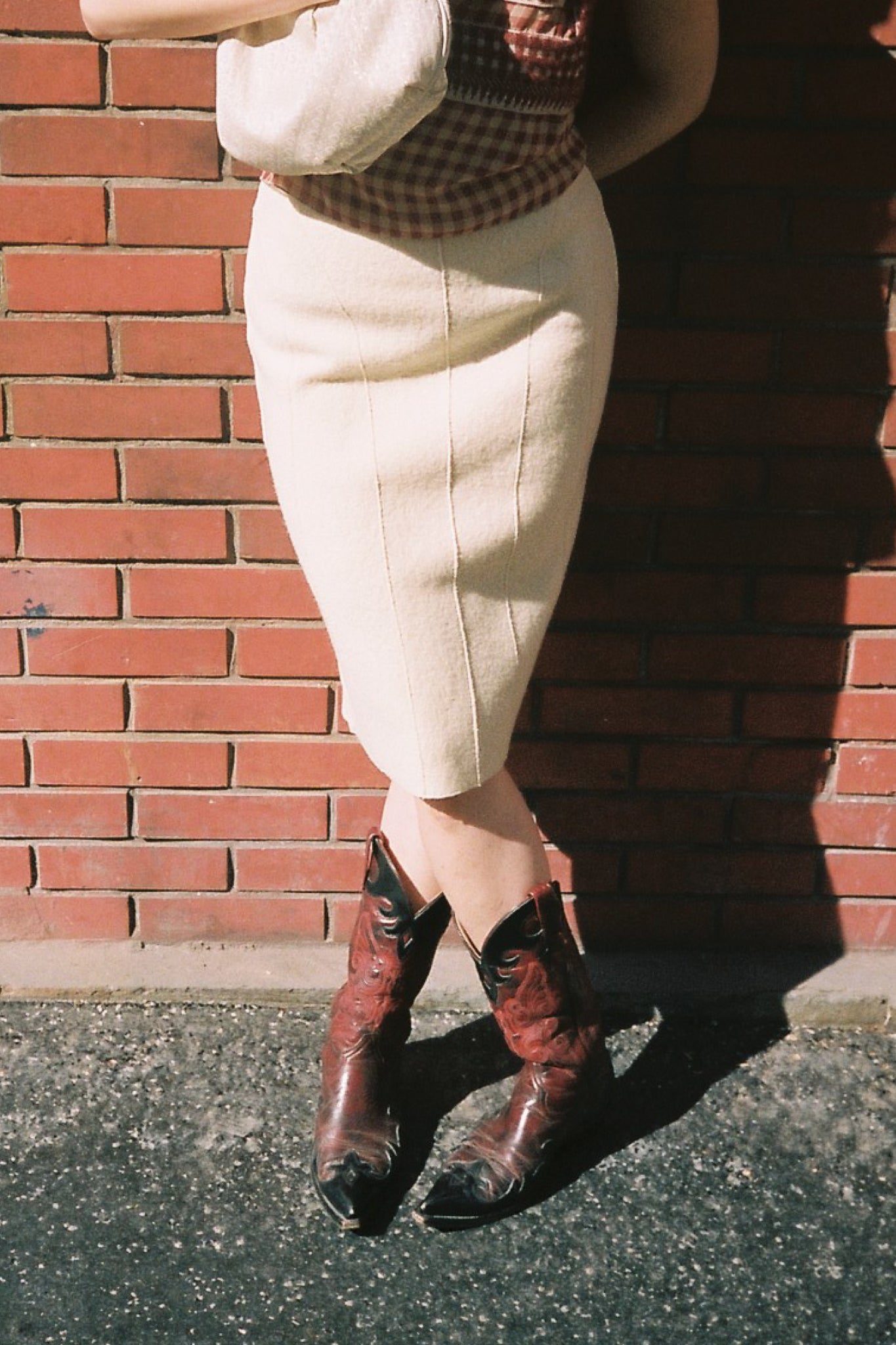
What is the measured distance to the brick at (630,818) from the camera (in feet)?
6.95

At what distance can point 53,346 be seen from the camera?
187 cm

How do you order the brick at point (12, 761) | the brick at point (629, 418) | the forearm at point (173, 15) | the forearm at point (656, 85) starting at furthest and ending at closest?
the brick at point (12, 761)
the brick at point (629, 418)
the forearm at point (656, 85)
the forearm at point (173, 15)

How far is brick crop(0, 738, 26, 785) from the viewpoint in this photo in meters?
2.09

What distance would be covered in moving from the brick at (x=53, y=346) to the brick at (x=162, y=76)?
0.32 m

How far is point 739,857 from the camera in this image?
2150mm

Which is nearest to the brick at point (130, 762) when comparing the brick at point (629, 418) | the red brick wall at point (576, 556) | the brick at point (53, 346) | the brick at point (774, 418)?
the red brick wall at point (576, 556)

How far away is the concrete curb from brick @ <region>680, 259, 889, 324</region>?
1.09 metres

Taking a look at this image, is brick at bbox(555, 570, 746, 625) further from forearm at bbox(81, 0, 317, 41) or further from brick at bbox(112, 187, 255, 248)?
forearm at bbox(81, 0, 317, 41)

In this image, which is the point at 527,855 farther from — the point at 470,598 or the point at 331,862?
the point at 331,862

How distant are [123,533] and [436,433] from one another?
2.44ft

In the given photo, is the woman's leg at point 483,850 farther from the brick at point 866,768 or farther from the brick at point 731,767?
the brick at point 866,768

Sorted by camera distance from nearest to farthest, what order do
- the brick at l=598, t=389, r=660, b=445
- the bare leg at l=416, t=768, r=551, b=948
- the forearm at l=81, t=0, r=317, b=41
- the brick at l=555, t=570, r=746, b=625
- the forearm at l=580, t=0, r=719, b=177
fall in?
the forearm at l=81, t=0, r=317, b=41 → the forearm at l=580, t=0, r=719, b=177 → the bare leg at l=416, t=768, r=551, b=948 → the brick at l=598, t=389, r=660, b=445 → the brick at l=555, t=570, r=746, b=625

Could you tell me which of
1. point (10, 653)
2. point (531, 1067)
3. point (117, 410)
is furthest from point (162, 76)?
point (531, 1067)

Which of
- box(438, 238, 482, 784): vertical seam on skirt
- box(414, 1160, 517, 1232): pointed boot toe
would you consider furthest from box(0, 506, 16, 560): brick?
box(414, 1160, 517, 1232): pointed boot toe
